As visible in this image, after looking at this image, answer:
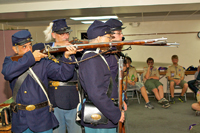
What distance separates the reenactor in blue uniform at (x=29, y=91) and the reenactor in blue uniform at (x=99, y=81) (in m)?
0.24

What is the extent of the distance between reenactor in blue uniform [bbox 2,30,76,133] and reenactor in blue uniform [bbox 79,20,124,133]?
24 centimetres

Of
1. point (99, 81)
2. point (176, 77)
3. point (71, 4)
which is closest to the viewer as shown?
point (99, 81)

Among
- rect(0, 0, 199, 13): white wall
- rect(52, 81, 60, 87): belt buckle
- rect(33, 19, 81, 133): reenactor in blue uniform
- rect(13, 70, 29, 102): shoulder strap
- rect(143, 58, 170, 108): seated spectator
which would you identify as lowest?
rect(143, 58, 170, 108): seated spectator

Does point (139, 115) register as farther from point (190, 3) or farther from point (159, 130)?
point (190, 3)

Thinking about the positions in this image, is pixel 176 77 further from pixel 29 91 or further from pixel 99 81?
pixel 29 91

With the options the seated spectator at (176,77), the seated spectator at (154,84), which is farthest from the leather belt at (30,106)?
the seated spectator at (176,77)

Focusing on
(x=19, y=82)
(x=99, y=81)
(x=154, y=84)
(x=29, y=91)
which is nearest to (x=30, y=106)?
(x=29, y=91)

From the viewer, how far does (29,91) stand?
76.9 inches

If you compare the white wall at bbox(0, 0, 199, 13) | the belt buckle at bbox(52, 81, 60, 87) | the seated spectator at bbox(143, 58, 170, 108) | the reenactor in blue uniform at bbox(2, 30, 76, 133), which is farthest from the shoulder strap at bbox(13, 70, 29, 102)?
the seated spectator at bbox(143, 58, 170, 108)

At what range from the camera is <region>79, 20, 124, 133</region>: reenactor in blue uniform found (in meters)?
1.72

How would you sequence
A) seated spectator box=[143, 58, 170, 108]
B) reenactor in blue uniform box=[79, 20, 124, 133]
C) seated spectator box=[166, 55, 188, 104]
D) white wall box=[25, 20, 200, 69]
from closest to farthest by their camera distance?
1. reenactor in blue uniform box=[79, 20, 124, 133]
2. seated spectator box=[143, 58, 170, 108]
3. seated spectator box=[166, 55, 188, 104]
4. white wall box=[25, 20, 200, 69]

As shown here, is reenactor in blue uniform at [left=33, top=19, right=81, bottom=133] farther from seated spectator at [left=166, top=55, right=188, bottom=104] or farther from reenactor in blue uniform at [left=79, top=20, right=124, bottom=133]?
seated spectator at [left=166, top=55, right=188, bottom=104]

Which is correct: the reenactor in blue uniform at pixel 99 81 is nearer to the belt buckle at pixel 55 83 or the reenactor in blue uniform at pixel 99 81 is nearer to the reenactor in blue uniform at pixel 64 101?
the reenactor in blue uniform at pixel 64 101

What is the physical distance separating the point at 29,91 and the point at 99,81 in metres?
0.72
